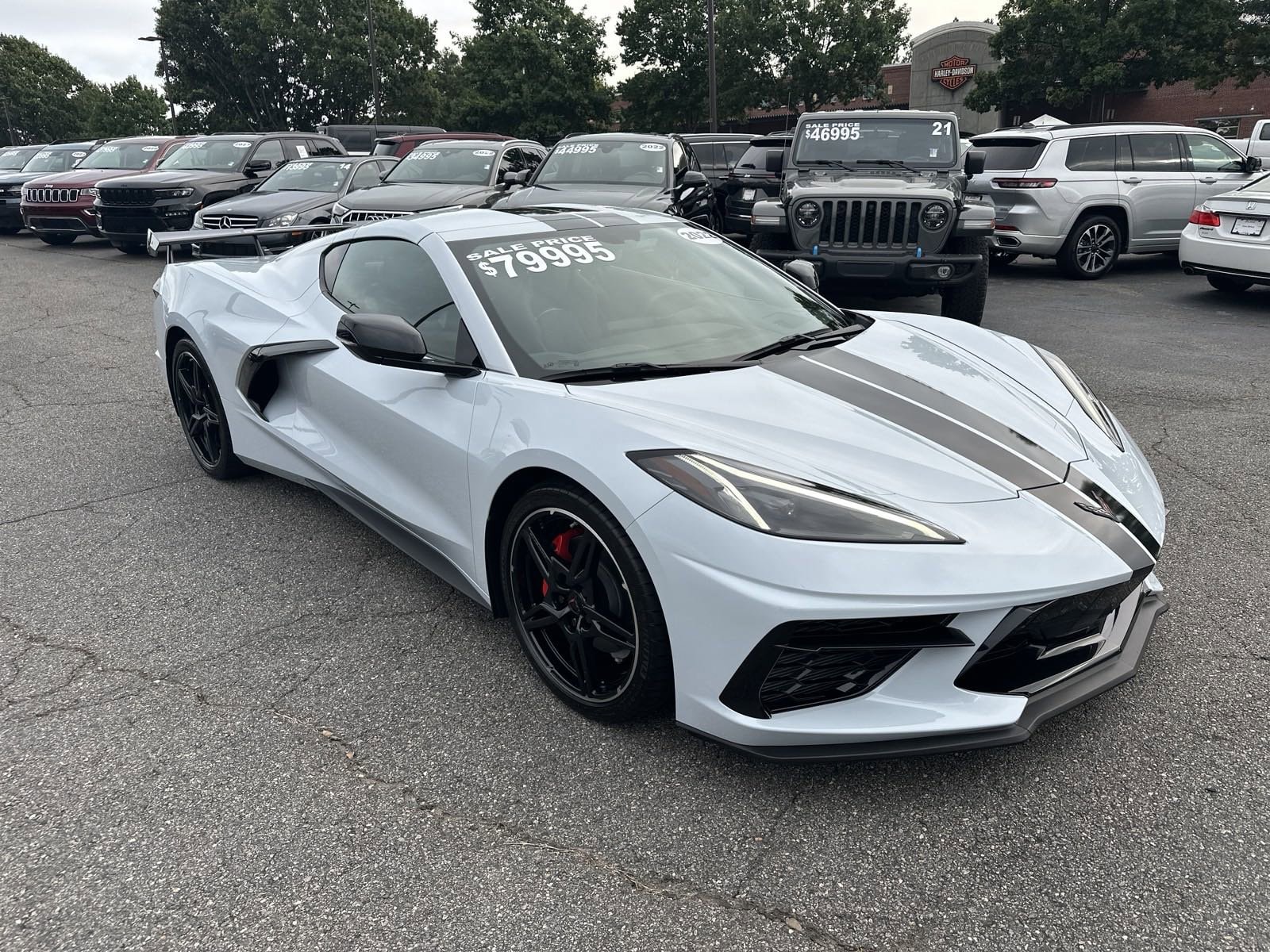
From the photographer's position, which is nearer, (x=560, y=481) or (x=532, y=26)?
(x=560, y=481)

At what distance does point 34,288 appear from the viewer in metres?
11.1

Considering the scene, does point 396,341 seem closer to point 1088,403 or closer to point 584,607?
point 584,607

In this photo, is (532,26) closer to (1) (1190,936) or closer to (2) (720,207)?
(2) (720,207)

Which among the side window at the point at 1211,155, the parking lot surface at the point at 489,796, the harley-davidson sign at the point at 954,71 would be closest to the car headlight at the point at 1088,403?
the parking lot surface at the point at 489,796

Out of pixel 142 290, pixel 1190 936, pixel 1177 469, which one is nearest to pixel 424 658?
pixel 1190 936

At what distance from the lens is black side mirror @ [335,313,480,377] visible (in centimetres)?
289

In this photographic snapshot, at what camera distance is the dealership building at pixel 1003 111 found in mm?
36344

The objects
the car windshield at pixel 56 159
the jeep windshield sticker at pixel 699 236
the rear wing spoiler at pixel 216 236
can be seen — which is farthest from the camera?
the car windshield at pixel 56 159

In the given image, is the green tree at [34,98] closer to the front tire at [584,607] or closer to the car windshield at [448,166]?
the car windshield at [448,166]

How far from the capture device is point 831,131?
8.91 metres

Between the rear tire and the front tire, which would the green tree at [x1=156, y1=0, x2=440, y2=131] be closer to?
the rear tire

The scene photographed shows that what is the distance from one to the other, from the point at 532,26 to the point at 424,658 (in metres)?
41.9

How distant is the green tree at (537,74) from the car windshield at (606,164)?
3075 cm

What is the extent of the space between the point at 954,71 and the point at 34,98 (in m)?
70.3
